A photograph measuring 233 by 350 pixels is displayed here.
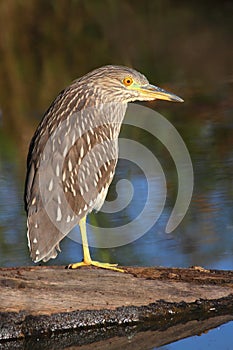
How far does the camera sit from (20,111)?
14.1 m

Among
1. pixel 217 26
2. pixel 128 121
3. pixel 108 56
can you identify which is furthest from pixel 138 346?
pixel 217 26

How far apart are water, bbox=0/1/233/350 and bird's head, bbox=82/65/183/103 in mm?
1326

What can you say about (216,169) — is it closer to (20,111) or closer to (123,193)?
(123,193)

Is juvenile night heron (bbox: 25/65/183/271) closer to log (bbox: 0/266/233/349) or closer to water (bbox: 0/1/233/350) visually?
log (bbox: 0/266/233/349)

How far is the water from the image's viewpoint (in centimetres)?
804

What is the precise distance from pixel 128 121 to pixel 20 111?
201 centimetres

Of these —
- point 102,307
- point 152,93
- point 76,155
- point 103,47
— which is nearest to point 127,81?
point 152,93

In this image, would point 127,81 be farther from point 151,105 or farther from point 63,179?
point 151,105

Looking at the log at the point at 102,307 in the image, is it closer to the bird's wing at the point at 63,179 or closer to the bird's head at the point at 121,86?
the bird's wing at the point at 63,179

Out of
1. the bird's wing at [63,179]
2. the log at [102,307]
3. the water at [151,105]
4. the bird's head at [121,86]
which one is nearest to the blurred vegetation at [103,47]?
the water at [151,105]

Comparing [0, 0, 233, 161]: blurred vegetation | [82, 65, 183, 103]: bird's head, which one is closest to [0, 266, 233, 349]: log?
[82, 65, 183, 103]: bird's head

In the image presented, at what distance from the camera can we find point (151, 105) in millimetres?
13930

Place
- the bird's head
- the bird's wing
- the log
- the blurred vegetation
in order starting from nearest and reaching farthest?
the log
the bird's wing
the bird's head
the blurred vegetation

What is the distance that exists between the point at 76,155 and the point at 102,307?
3.60 ft
